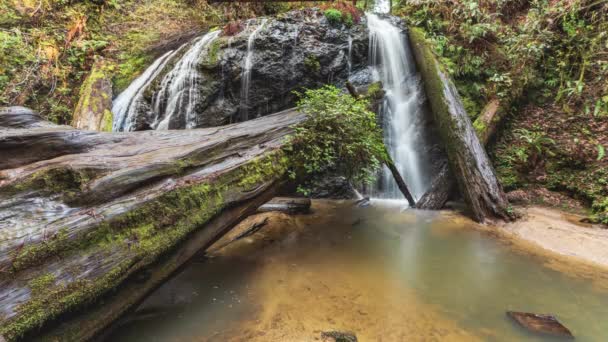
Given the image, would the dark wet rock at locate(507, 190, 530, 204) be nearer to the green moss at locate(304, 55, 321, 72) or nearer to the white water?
the green moss at locate(304, 55, 321, 72)

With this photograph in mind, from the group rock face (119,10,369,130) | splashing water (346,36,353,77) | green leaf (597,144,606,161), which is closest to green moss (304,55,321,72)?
rock face (119,10,369,130)

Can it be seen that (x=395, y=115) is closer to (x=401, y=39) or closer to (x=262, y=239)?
(x=401, y=39)

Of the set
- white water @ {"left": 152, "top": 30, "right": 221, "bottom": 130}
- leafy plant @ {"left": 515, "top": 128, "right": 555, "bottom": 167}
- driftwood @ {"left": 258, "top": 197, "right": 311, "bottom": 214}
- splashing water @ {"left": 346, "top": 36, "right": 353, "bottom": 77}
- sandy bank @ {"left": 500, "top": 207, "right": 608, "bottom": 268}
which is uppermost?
splashing water @ {"left": 346, "top": 36, "right": 353, "bottom": 77}

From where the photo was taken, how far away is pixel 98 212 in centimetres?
215

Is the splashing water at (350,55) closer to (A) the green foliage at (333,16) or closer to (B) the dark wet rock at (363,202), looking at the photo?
(A) the green foliage at (333,16)

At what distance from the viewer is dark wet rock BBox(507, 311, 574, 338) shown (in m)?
2.54

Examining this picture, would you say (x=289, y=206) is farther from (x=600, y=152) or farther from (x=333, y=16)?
(x=600, y=152)

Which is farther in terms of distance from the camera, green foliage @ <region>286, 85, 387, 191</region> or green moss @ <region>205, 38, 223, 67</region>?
green moss @ <region>205, 38, 223, 67</region>

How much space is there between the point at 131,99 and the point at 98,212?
5738 millimetres

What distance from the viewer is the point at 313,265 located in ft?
12.2

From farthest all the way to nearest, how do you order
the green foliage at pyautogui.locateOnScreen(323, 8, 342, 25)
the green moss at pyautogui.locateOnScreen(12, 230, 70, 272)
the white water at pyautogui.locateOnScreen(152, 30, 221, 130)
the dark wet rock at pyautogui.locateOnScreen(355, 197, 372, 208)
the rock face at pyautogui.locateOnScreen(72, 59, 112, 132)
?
1. the green foliage at pyautogui.locateOnScreen(323, 8, 342, 25)
2. the white water at pyautogui.locateOnScreen(152, 30, 221, 130)
3. the dark wet rock at pyautogui.locateOnScreen(355, 197, 372, 208)
4. the rock face at pyautogui.locateOnScreen(72, 59, 112, 132)
5. the green moss at pyautogui.locateOnScreen(12, 230, 70, 272)

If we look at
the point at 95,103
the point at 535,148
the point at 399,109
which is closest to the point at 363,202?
the point at 399,109

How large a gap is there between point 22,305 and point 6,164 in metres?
1.28

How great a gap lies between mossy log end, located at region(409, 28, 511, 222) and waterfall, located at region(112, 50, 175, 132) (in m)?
6.86
